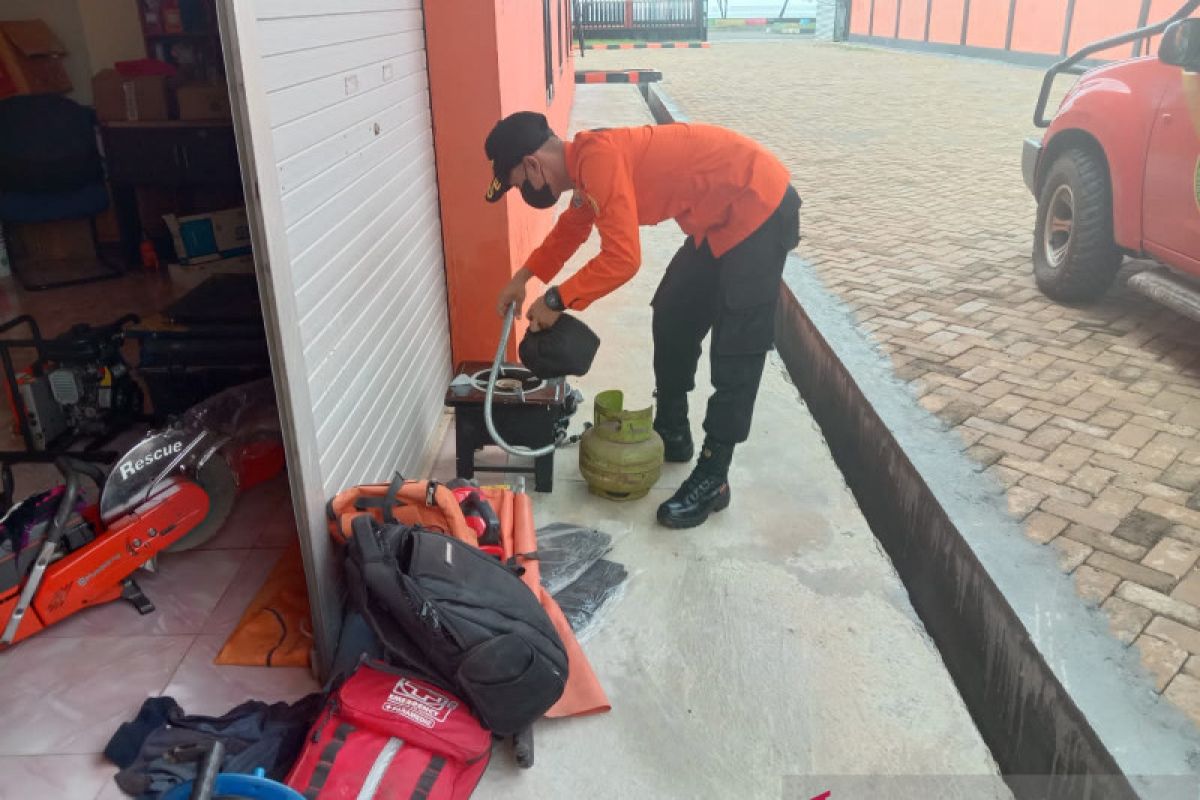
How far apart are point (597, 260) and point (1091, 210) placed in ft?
12.8

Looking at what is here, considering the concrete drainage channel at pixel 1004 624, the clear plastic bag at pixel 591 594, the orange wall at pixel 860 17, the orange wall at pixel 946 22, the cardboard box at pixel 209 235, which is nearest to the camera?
the concrete drainage channel at pixel 1004 624

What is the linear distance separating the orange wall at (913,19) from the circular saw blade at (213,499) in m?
26.4

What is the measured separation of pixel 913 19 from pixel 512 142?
26627 mm

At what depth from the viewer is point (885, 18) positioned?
91.8 ft

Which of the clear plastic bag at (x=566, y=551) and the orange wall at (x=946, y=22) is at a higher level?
the orange wall at (x=946, y=22)

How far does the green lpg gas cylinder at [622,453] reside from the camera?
3.60 m

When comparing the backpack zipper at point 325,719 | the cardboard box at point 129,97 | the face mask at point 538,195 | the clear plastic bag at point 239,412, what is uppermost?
the cardboard box at point 129,97

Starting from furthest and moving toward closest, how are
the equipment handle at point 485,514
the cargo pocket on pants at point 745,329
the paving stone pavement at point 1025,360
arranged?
the cargo pocket on pants at point 745,329, the paving stone pavement at point 1025,360, the equipment handle at point 485,514

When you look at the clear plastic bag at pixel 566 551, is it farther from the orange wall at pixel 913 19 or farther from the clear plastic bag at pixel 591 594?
the orange wall at pixel 913 19

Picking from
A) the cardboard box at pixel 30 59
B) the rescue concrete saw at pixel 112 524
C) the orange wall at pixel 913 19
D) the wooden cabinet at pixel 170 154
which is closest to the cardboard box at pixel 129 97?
the wooden cabinet at pixel 170 154

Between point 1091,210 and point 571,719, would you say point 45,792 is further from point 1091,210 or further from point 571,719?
point 1091,210

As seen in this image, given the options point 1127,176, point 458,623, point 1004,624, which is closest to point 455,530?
point 458,623

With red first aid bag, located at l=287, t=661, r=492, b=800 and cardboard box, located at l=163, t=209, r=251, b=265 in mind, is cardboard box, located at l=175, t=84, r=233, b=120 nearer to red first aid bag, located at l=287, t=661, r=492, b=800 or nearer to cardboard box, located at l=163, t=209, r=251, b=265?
cardboard box, located at l=163, t=209, r=251, b=265

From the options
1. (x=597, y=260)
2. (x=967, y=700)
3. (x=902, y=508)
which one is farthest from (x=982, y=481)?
(x=597, y=260)
